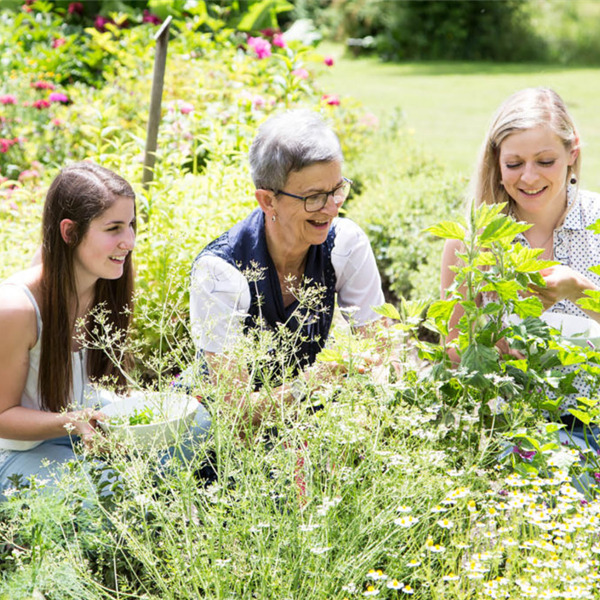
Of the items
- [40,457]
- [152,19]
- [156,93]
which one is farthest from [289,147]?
[152,19]

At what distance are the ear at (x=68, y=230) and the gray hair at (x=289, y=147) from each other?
0.63 meters

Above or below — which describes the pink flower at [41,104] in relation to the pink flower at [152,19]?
below

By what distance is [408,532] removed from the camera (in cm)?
183

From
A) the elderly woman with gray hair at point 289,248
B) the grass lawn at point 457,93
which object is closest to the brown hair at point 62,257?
the elderly woman with gray hair at point 289,248

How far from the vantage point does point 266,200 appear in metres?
2.76

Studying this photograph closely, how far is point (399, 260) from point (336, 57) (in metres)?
Result: 14.8

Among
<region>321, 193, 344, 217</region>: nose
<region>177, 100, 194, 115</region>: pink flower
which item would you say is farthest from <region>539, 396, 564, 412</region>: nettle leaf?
<region>177, 100, 194, 115</region>: pink flower

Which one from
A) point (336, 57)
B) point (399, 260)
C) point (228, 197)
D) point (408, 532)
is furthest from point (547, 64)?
point (408, 532)

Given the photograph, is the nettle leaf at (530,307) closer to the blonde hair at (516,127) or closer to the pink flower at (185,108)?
the blonde hair at (516,127)

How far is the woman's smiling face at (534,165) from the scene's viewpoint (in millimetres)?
2818

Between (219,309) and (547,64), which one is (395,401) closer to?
(219,309)

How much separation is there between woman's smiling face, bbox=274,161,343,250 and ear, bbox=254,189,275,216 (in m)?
0.02

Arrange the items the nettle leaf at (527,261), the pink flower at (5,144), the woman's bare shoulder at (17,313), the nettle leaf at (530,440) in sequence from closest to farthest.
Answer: the nettle leaf at (530,440)
the nettle leaf at (527,261)
the woman's bare shoulder at (17,313)
the pink flower at (5,144)

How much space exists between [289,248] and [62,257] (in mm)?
761
